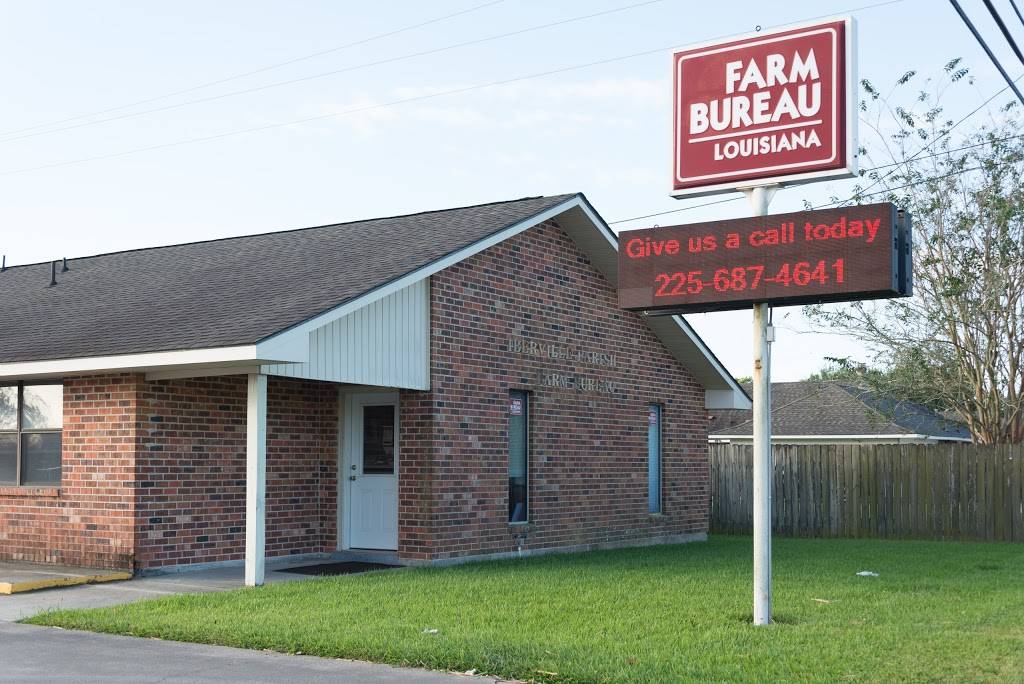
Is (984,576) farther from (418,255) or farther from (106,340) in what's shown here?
(106,340)

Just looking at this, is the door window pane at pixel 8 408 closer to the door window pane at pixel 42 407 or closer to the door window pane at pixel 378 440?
the door window pane at pixel 42 407

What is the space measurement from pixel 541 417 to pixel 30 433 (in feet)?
23.0

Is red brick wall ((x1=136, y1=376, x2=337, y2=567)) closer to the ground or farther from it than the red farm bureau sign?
closer to the ground

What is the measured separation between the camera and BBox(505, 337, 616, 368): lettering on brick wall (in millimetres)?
17609

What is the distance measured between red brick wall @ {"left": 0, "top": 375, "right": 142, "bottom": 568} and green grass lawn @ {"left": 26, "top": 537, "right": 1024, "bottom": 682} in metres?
2.72

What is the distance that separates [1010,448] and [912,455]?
5.75 ft

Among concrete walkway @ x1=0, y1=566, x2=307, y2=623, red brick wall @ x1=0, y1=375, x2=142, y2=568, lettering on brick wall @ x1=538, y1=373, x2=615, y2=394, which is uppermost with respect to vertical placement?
lettering on brick wall @ x1=538, y1=373, x2=615, y2=394

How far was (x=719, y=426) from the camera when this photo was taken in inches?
1679

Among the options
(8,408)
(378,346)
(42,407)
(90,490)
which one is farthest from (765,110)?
(8,408)

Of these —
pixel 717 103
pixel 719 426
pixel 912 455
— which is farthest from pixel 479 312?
pixel 719 426

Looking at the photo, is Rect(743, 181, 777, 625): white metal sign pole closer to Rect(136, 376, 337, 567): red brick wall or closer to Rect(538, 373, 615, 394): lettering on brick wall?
Rect(538, 373, 615, 394): lettering on brick wall

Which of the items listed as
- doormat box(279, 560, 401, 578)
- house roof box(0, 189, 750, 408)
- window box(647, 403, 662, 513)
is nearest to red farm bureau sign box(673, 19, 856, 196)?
house roof box(0, 189, 750, 408)

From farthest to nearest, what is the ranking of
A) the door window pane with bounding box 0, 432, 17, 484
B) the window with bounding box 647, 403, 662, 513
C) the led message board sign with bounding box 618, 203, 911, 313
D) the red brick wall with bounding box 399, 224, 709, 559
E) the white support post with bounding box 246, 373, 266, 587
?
1. the window with bounding box 647, 403, 662, 513
2. the door window pane with bounding box 0, 432, 17, 484
3. the red brick wall with bounding box 399, 224, 709, 559
4. the white support post with bounding box 246, 373, 266, 587
5. the led message board sign with bounding box 618, 203, 911, 313

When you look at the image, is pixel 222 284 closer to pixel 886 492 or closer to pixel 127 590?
pixel 127 590
